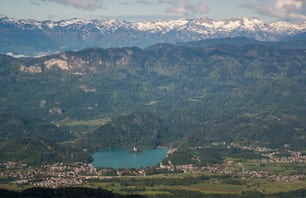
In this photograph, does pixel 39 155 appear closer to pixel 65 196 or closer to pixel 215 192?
pixel 215 192

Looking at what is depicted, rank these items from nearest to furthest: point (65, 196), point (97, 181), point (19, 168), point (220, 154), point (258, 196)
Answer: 1. point (65, 196)
2. point (258, 196)
3. point (97, 181)
4. point (19, 168)
5. point (220, 154)

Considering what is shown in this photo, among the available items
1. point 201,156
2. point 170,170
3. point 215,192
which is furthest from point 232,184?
point 201,156

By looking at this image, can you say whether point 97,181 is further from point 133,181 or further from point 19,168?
point 19,168

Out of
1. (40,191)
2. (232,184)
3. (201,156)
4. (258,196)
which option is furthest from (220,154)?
(40,191)

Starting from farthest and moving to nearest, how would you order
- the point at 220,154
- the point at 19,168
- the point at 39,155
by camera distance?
the point at 220,154
the point at 39,155
the point at 19,168

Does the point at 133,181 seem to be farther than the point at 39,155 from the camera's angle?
No

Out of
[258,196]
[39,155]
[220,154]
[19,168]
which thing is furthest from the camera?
[220,154]

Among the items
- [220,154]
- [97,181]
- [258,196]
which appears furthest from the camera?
[220,154]

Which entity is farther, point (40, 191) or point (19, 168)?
point (19, 168)

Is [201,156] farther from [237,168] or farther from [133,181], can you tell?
[133,181]
